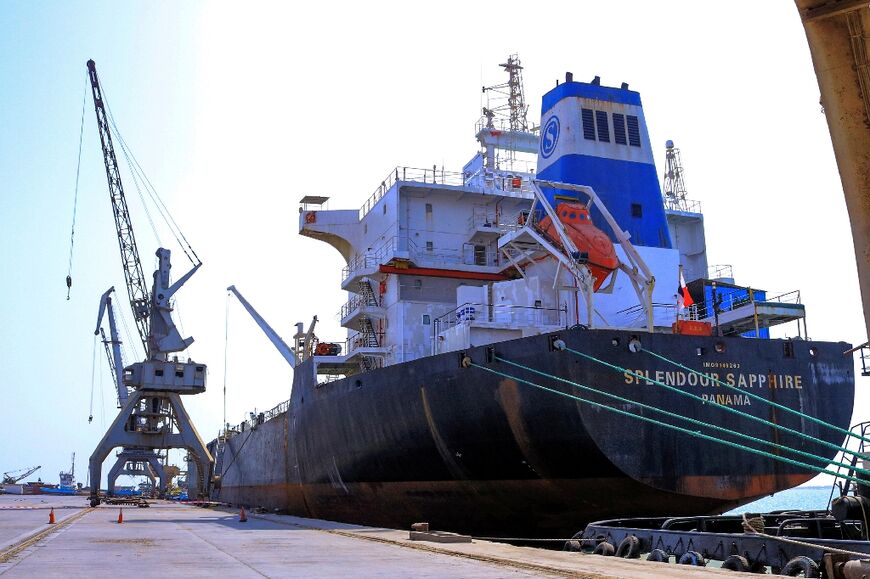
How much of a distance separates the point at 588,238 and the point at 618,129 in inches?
150

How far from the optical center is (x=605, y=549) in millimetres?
9438

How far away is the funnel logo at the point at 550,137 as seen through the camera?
63.5 feet

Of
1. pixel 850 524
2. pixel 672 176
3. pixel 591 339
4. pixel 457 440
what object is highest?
pixel 672 176

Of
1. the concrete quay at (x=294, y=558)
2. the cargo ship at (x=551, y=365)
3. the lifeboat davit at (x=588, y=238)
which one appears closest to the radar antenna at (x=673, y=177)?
the cargo ship at (x=551, y=365)

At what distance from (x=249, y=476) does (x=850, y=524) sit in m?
26.0

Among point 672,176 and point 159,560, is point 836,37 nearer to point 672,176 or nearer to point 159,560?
point 159,560

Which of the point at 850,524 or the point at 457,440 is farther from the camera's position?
the point at 457,440

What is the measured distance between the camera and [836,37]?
16.4 feet

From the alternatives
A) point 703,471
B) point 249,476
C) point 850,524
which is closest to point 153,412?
point 249,476

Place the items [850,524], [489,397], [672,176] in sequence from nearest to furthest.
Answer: [850,524] < [489,397] < [672,176]

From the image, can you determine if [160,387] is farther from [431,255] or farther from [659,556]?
[659,556]

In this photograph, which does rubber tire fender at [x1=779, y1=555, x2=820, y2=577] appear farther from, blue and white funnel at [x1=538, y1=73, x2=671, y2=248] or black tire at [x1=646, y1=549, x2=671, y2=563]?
blue and white funnel at [x1=538, y1=73, x2=671, y2=248]

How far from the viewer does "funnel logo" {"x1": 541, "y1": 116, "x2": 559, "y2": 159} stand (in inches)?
762

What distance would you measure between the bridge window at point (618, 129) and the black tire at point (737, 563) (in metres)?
13.0
